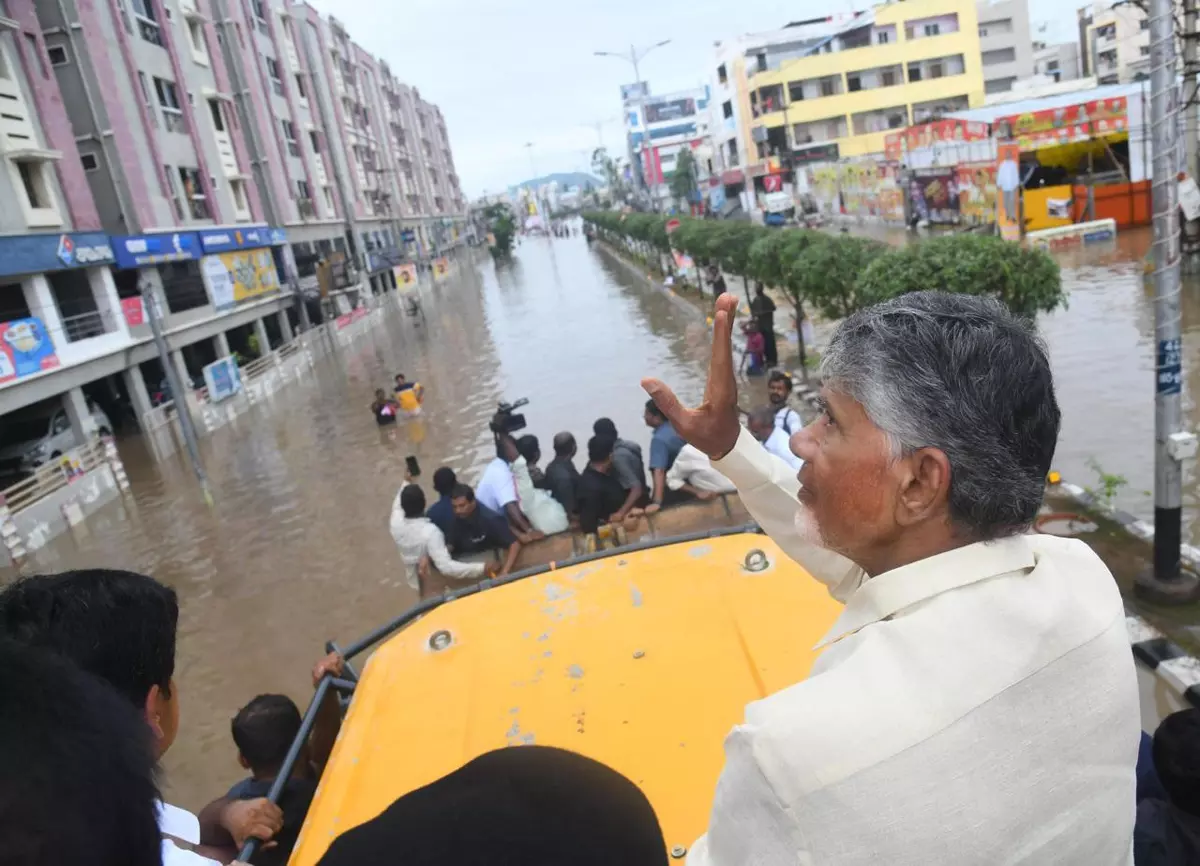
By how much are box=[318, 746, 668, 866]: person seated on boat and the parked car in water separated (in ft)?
53.3

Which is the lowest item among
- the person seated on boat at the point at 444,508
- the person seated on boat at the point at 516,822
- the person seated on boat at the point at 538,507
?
the person seated on boat at the point at 538,507

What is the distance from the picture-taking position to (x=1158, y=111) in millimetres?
4781

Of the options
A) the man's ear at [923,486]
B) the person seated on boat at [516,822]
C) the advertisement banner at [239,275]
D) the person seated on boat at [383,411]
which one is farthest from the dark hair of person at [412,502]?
the advertisement banner at [239,275]

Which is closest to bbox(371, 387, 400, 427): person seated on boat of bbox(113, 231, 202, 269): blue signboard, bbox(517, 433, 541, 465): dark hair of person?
bbox(517, 433, 541, 465): dark hair of person

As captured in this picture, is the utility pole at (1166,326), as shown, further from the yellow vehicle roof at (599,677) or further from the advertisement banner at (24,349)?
the advertisement banner at (24,349)

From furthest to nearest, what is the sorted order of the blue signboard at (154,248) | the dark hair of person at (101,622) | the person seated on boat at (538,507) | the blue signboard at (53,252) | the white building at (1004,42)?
the white building at (1004,42) → the blue signboard at (154,248) → the blue signboard at (53,252) → the person seated on boat at (538,507) → the dark hair of person at (101,622)

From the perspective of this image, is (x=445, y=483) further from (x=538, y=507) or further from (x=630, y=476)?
(x=630, y=476)

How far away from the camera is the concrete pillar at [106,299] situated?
18031 mm

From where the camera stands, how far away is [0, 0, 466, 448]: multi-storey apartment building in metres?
16.1

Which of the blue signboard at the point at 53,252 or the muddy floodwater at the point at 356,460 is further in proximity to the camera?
the blue signboard at the point at 53,252

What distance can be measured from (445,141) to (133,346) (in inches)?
3107

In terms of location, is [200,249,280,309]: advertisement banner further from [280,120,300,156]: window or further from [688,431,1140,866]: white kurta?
[688,431,1140,866]: white kurta

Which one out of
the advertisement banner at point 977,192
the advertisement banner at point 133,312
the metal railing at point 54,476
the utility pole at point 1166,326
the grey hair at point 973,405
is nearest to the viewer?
the grey hair at point 973,405

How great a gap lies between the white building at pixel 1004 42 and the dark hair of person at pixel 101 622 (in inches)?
2571
